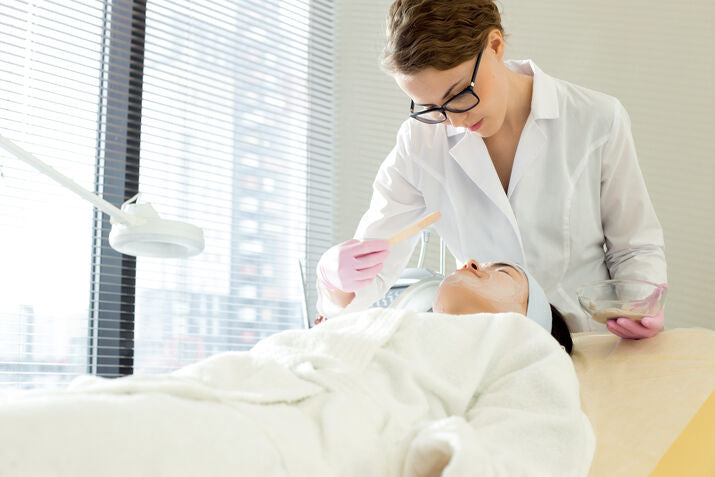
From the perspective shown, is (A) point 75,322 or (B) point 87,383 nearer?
(B) point 87,383

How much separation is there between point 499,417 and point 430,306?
Answer: 28.9 inches

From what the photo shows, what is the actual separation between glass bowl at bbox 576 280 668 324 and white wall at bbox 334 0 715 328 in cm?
137

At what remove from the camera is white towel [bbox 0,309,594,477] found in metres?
0.62

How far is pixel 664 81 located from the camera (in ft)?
8.82

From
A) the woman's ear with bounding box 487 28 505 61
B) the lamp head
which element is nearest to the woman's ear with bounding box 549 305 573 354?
the woman's ear with bounding box 487 28 505 61

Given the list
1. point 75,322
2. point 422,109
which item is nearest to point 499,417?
point 422,109

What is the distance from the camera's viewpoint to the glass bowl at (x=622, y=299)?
1.39m

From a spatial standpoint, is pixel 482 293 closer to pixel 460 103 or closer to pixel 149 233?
pixel 460 103

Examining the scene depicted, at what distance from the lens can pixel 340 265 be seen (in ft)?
5.27

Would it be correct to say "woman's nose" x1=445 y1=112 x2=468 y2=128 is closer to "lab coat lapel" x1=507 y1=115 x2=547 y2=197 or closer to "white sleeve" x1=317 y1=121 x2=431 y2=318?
"lab coat lapel" x1=507 y1=115 x2=547 y2=197

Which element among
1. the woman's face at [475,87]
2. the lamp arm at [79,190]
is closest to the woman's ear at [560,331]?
the woman's face at [475,87]

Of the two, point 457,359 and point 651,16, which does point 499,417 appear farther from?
point 651,16

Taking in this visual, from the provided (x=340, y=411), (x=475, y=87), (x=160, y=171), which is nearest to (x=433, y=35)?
(x=475, y=87)

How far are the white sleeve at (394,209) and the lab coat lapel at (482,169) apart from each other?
6.9 inches
